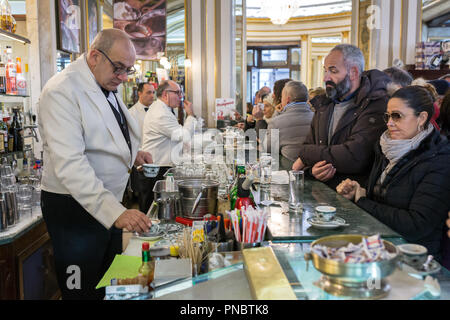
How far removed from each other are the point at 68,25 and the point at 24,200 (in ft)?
9.99

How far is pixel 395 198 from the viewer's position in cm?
197

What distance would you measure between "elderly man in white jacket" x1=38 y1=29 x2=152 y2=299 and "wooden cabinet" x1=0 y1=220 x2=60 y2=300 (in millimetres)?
443

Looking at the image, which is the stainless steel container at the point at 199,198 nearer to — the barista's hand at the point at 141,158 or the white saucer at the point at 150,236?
the white saucer at the point at 150,236

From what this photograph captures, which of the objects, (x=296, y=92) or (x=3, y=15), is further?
(x=296, y=92)

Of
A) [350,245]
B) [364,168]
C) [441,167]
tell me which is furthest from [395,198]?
[350,245]

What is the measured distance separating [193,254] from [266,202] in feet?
2.12

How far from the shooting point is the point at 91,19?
6621 mm

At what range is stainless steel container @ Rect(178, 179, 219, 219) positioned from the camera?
204 centimetres

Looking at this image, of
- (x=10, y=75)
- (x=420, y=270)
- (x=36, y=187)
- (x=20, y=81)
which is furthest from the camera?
(x=20, y=81)

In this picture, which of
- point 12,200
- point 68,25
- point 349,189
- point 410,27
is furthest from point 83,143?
point 410,27

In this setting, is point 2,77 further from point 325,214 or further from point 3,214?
point 325,214

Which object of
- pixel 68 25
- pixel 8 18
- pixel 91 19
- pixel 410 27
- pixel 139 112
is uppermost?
pixel 410 27

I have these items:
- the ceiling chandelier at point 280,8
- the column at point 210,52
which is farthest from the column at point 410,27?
the column at point 210,52
